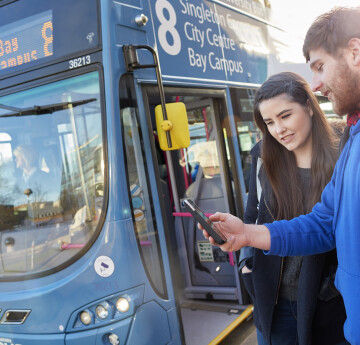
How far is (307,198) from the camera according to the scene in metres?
1.91

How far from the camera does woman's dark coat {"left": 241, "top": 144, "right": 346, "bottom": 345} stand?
177 centimetres

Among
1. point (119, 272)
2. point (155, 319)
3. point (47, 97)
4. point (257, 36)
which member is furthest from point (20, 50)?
point (257, 36)

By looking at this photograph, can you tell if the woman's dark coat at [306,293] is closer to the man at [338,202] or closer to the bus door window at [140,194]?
the man at [338,202]

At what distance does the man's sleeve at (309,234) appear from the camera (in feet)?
5.03

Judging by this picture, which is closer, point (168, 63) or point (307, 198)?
point (307, 198)

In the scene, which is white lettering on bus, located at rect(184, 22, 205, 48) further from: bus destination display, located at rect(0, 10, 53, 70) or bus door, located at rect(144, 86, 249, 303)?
bus destination display, located at rect(0, 10, 53, 70)

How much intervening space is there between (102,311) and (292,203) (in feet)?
4.48

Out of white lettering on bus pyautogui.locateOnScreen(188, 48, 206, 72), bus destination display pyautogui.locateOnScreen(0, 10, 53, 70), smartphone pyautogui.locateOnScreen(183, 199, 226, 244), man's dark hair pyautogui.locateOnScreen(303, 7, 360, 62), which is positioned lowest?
smartphone pyautogui.locateOnScreen(183, 199, 226, 244)

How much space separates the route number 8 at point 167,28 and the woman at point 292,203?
A: 1218mm

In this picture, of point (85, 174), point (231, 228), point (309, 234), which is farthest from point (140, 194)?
point (309, 234)

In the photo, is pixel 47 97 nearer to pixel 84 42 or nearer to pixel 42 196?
pixel 84 42

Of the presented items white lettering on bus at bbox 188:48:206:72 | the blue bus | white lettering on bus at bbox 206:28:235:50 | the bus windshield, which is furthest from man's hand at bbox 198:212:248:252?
white lettering on bus at bbox 206:28:235:50

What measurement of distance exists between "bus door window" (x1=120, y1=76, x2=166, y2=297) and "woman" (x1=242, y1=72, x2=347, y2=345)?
0.75m

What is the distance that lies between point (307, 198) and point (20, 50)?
2.19 m
